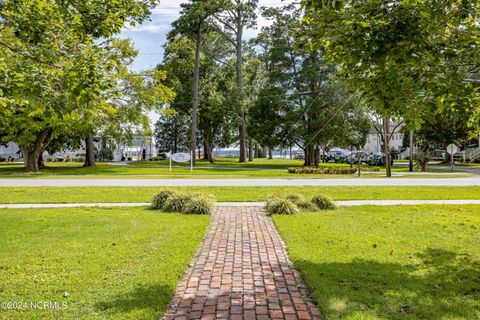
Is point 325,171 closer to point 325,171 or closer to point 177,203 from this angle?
point 325,171

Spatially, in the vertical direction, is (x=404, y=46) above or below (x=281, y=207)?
above

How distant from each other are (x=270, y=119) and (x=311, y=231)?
29753mm

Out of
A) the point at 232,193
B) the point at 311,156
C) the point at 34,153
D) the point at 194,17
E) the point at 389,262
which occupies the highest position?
the point at 194,17

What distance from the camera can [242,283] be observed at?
507 centimetres

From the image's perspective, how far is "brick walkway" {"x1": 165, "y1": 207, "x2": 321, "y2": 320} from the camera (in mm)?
4188

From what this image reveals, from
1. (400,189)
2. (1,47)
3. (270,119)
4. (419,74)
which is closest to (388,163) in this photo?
(400,189)

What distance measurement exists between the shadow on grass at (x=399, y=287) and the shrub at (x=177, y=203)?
17.7 feet

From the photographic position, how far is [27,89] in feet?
16.4

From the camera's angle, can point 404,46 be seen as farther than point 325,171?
No

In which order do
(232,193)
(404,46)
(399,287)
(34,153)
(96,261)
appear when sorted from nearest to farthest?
(404,46) < (399,287) < (96,261) < (232,193) < (34,153)

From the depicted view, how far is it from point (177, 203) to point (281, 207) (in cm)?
274

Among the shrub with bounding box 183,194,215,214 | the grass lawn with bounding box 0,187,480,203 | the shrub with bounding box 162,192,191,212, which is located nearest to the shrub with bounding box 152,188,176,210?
the shrub with bounding box 162,192,191,212

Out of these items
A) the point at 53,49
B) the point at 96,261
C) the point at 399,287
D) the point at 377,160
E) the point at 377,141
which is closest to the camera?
the point at 399,287

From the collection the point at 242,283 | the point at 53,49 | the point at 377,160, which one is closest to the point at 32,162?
the point at 53,49
